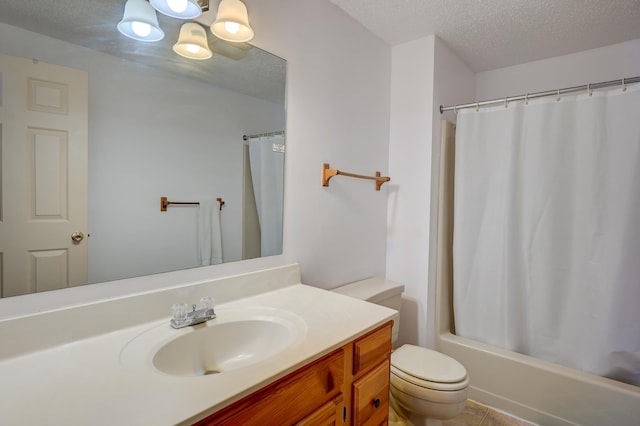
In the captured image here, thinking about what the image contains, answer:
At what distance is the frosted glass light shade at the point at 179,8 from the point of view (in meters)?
1.08

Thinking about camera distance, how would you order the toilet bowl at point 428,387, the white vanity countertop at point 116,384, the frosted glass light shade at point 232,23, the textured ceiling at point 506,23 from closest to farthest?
the white vanity countertop at point 116,384
the frosted glass light shade at point 232,23
the toilet bowl at point 428,387
the textured ceiling at point 506,23

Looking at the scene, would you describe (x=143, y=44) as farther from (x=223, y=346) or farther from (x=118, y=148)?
(x=223, y=346)

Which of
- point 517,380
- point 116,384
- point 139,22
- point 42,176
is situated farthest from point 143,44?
point 517,380

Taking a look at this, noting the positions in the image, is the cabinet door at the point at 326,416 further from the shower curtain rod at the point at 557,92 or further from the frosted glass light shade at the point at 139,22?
the shower curtain rod at the point at 557,92

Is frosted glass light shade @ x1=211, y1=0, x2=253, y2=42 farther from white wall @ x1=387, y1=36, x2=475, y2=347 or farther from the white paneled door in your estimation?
white wall @ x1=387, y1=36, x2=475, y2=347

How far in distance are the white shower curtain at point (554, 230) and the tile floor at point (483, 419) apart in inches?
14.7

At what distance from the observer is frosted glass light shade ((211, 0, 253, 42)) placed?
118 cm

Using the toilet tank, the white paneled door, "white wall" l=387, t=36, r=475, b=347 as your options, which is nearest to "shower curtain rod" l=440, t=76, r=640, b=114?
"white wall" l=387, t=36, r=475, b=347

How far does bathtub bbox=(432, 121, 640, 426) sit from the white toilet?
0.52 meters

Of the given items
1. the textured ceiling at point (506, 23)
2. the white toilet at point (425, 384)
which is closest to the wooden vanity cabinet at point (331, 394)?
the white toilet at point (425, 384)

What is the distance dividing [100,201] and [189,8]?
0.73m

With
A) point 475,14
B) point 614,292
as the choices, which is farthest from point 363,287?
point 475,14

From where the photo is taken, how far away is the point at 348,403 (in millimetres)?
1003

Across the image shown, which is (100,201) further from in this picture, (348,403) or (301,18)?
(301,18)
